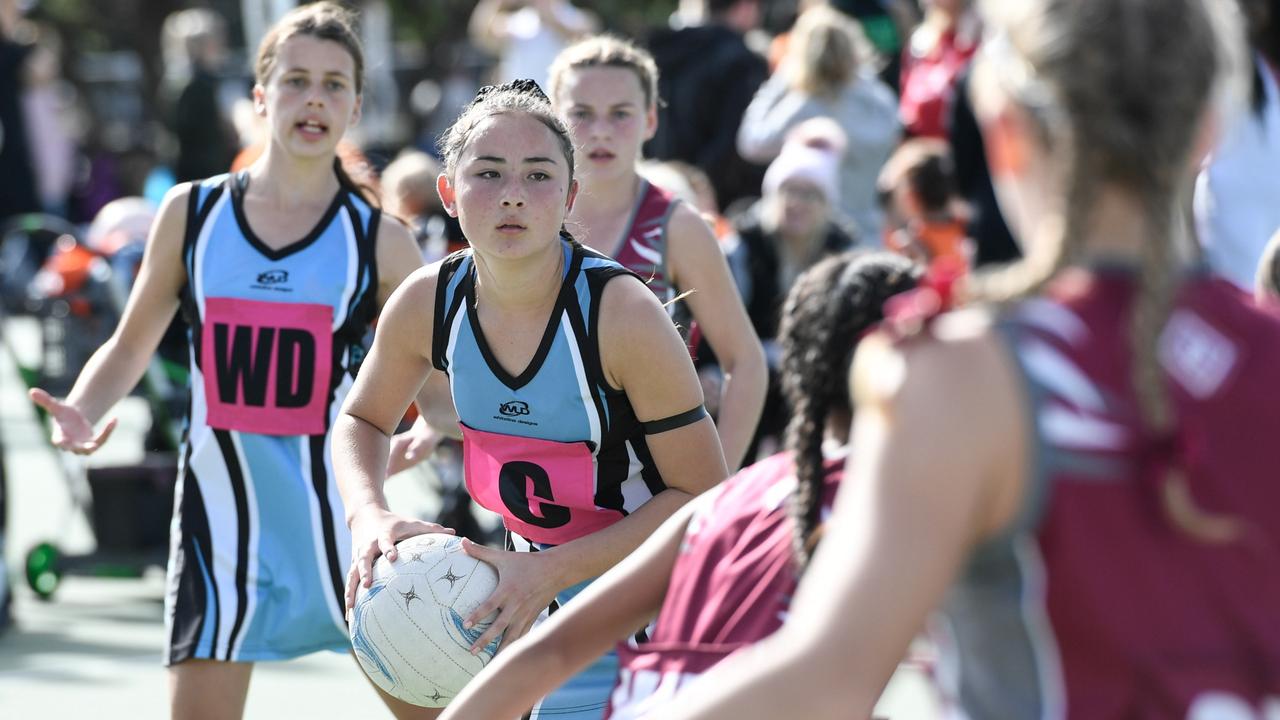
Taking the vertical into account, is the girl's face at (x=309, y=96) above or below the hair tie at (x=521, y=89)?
below

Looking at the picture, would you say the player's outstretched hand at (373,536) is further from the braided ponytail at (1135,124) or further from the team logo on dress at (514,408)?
the braided ponytail at (1135,124)

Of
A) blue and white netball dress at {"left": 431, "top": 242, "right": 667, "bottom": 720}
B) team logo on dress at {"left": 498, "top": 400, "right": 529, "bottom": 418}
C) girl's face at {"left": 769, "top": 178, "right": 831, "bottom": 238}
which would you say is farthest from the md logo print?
girl's face at {"left": 769, "top": 178, "right": 831, "bottom": 238}

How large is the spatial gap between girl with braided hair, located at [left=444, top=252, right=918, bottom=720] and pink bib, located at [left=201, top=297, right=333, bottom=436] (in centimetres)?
209

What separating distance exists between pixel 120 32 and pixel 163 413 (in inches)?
893

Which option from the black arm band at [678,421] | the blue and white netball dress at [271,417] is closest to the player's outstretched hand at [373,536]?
the black arm band at [678,421]

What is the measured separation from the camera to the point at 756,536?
2.42 m

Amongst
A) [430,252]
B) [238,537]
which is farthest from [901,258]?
[430,252]

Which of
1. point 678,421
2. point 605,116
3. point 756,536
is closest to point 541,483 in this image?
point 678,421

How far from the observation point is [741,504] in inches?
96.0

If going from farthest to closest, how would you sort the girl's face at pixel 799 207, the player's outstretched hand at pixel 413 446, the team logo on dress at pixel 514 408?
the girl's face at pixel 799 207 < the player's outstretched hand at pixel 413 446 < the team logo on dress at pixel 514 408

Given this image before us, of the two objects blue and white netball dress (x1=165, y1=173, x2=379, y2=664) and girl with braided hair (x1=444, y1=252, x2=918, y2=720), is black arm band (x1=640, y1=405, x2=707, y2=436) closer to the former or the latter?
girl with braided hair (x1=444, y1=252, x2=918, y2=720)

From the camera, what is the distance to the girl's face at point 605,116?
488 centimetres

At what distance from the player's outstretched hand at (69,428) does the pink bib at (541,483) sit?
117 centimetres

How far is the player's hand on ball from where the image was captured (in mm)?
3232
